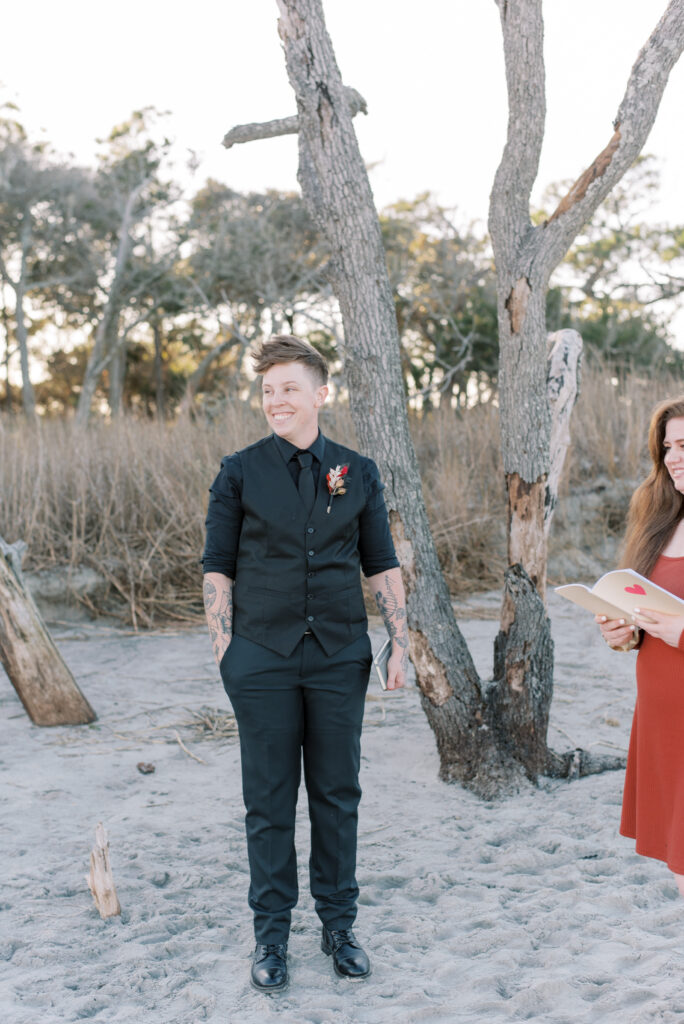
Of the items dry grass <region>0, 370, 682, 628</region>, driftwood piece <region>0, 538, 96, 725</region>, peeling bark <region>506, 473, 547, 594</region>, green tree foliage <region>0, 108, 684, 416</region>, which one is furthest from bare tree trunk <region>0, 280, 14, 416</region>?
peeling bark <region>506, 473, 547, 594</region>

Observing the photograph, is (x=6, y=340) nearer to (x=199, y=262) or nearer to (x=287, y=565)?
(x=199, y=262)

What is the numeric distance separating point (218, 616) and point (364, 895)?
1388mm

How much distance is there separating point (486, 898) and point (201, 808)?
54.2 inches

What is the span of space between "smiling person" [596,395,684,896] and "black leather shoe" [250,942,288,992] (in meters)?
1.04

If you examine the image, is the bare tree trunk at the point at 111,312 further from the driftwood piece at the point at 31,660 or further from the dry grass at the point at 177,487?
the driftwood piece at the point at 31,660

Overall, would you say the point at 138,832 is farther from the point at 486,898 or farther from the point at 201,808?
the point at 486,898

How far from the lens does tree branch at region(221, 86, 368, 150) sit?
4.09 m

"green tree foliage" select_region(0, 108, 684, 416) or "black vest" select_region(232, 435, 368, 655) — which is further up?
"green tree foliage" select_region(0, 108, 684, 416)

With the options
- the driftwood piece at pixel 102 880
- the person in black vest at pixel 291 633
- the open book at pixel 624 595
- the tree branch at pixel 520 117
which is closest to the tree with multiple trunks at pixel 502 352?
the tree branch at pixel 520 117

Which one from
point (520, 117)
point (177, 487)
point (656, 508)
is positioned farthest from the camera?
point (177, 487)

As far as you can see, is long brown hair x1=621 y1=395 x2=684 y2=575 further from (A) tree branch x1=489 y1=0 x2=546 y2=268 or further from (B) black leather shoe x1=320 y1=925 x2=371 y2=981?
(A) tree branch x1=489 y1=0 x2=546 y2=268

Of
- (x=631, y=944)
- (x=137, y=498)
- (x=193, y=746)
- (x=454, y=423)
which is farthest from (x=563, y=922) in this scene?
(x=454, y=423)

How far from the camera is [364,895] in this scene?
11.0 ft

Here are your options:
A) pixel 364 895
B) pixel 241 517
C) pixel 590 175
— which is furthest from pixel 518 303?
pixel 364 895
